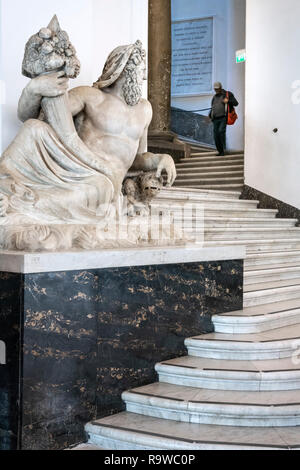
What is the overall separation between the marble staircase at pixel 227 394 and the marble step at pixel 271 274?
0.87 meters

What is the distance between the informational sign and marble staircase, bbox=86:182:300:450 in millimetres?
12572

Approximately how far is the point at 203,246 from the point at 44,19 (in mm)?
2418

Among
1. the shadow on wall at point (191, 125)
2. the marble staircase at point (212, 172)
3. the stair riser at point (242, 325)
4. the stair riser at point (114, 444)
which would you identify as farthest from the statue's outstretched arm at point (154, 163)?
the shadow on wall at point (191, 125)

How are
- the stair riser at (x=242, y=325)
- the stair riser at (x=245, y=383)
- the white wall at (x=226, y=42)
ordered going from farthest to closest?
the white wall at (x=226, y=42) → the stair riser at (x=242, y=325) → the stair riser at (x=245, y=383)

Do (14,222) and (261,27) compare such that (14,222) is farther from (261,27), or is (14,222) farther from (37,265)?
(261,27)

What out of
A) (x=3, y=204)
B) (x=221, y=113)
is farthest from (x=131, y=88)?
(x=221, y=113)

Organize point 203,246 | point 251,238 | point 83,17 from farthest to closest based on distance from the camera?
point 251,238, point 83,17, point 203,246

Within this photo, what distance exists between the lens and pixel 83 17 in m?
5.79

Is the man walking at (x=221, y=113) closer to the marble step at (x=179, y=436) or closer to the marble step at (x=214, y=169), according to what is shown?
the marble step at (x=214, y=169)

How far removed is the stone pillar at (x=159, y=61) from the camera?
11.9 metres

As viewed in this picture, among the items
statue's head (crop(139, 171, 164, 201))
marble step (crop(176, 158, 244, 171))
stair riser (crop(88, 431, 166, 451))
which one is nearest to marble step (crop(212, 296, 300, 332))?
statue's head (crop(139, 171, 164, 201))

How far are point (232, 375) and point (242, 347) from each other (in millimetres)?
442

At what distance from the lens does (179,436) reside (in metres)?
3.62
